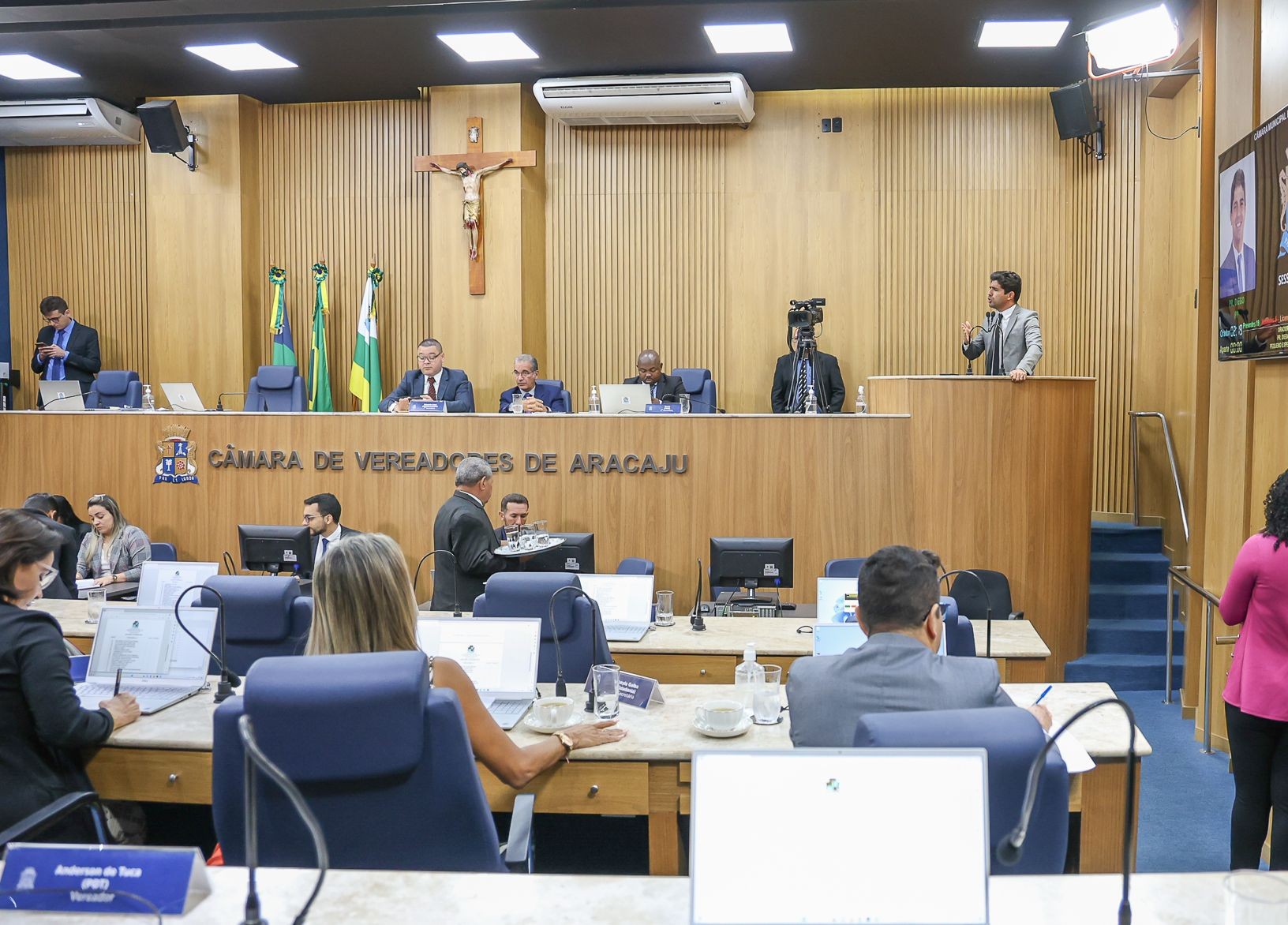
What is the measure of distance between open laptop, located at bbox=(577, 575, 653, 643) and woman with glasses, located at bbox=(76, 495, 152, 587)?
127 inches

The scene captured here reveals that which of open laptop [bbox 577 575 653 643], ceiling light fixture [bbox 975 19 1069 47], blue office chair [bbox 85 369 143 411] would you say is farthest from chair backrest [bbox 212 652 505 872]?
blue office chair [bbox 85 369 143 411]

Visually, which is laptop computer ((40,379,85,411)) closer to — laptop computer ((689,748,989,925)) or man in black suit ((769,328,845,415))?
man in black suit ((769,328,845,415))

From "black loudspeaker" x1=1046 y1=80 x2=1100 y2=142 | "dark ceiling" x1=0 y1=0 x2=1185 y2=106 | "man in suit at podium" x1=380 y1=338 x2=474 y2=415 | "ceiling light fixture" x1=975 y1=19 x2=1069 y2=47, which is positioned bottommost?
"man in suit at podium" x1=380 y1=338 x2=474 y2=415

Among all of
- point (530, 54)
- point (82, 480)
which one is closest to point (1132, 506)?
point (530, 54)

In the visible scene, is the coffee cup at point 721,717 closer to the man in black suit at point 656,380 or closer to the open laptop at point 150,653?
the open laptop at point 150,653

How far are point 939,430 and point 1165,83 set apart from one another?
349cm

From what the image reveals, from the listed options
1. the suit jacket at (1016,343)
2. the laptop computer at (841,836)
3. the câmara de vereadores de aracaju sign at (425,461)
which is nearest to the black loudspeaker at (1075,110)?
the suit jacket at (1016,343)

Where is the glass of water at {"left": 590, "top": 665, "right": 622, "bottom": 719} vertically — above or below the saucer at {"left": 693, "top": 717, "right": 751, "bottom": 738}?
above

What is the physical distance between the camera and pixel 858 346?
9883mm

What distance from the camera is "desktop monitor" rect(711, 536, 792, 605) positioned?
5238 mm

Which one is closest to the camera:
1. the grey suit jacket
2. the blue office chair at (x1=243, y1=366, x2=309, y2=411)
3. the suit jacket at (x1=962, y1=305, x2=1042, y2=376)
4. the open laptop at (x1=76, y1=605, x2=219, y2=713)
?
the grey suit jacket

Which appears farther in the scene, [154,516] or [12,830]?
[154,516]

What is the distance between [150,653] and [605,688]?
1.60 metres

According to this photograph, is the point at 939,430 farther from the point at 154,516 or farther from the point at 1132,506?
the point at 154,516
